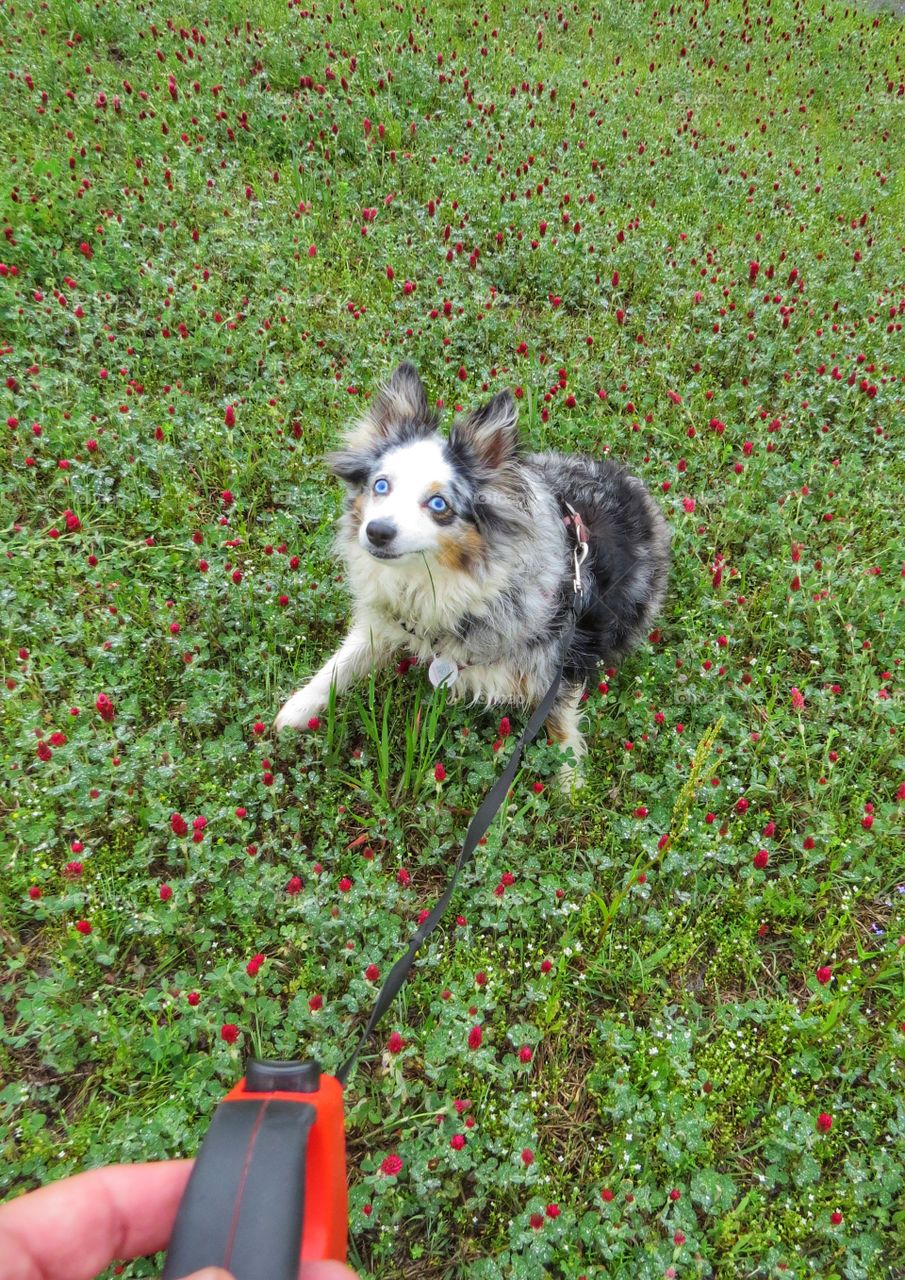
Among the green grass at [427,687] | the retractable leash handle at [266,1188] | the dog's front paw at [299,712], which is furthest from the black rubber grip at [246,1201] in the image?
the dog's front paw at [299,712]

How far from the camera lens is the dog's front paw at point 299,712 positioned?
3514mm

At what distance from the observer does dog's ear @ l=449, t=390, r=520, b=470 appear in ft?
10.1

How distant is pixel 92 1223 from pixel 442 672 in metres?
2.31

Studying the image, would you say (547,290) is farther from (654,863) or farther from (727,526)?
(654,863)

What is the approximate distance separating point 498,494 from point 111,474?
2523 millimetres

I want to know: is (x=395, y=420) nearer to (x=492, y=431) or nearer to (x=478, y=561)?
(x=492, y=431)

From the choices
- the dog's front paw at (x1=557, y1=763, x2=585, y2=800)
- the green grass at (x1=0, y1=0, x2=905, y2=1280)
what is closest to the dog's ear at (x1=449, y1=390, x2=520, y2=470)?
the green grass at (x1=0, y1=0, x2=905, y2=1280)

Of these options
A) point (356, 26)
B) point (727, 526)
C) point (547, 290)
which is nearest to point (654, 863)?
point (727, 526)

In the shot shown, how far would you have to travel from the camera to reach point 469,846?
9.07ft

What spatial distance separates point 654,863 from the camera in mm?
3256

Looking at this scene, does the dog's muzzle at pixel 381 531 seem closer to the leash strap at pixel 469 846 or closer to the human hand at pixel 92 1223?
the leash strap at pixel 469 846

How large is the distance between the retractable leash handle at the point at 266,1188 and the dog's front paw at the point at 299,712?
193 cm

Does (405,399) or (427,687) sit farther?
(427,687)

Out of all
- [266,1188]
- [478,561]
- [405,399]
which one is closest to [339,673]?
[478,561]
